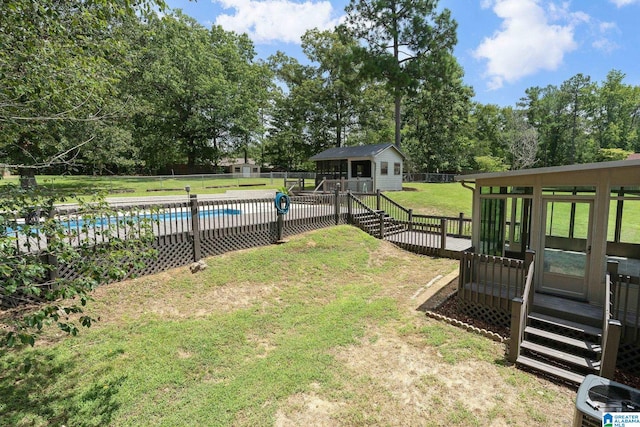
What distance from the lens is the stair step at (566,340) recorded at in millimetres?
4848

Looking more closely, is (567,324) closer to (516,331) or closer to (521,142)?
(516,331)

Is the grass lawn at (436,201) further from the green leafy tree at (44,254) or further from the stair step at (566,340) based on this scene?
the green leafy tree at (44,254)

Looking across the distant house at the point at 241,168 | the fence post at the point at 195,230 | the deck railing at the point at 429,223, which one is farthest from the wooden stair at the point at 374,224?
the distant house at the point at 241,168

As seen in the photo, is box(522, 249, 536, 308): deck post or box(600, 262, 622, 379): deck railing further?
A: box(522, 249, 536, 308): deck post

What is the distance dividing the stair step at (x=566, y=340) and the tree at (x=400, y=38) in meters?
21.2

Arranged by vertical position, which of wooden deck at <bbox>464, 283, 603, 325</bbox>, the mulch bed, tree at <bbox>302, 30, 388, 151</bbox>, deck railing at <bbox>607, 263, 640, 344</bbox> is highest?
tree at <bbox>302, 30, 388, 151</bbox>

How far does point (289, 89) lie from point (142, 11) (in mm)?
38095

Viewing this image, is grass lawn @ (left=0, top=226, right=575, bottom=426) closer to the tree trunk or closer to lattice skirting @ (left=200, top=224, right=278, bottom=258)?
lattice skirting @ (left=200, top=224, right=278, bottom=258)

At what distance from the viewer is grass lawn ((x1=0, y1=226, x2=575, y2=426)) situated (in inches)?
147

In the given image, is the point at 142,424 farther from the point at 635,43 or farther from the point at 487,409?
the point at 635,43

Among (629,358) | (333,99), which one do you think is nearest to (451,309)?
(629,358)

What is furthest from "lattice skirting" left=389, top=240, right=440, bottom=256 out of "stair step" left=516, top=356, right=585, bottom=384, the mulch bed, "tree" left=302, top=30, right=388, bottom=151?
"tree" left=302, top=30, right=388, bottom=151

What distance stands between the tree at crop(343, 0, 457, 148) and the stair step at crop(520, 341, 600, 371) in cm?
2153

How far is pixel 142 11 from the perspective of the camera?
3.45 m
